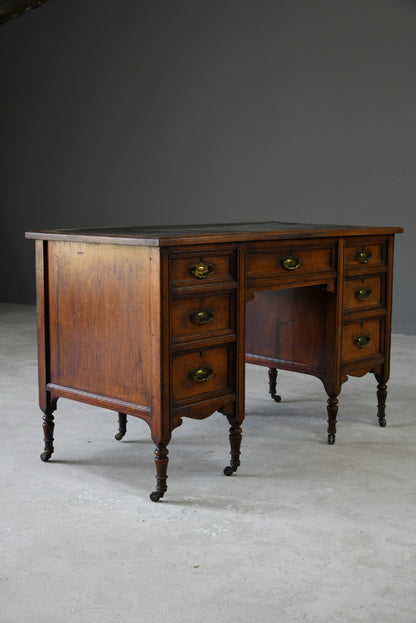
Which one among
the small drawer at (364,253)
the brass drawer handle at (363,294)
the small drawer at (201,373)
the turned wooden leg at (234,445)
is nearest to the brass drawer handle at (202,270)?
the small drawer at (201,373)

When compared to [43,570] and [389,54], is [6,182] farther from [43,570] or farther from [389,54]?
[43,570]

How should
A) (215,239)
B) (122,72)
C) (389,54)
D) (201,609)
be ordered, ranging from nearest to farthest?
1. (201,609)
2. (215,239)
3. (389,54)
4. (122,72)

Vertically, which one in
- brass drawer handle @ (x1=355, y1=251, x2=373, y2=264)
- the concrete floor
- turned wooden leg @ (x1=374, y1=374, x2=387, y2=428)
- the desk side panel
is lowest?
the concrete floor

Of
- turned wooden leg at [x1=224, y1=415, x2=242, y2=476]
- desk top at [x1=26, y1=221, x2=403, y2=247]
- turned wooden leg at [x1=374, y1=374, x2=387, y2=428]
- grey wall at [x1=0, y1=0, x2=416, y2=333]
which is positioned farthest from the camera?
grey wall at [x1=0, y1=0, x2=416, y2=333]

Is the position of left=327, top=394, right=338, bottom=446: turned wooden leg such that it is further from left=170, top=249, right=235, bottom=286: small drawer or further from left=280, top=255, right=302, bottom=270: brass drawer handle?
left=170, top=249, right=235, bottom=286: small drawer

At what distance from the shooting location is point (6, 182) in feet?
25.5

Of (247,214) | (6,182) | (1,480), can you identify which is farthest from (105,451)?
(6,182)

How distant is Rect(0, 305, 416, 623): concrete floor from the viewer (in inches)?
74.8

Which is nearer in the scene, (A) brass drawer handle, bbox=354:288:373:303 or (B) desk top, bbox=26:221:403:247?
(B) desk top, bbox=26:221:403:247

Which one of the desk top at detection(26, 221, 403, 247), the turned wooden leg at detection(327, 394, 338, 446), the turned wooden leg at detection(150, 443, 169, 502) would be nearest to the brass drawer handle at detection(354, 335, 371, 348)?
the turned wooden leg at detection(327, 394, 338, 446)

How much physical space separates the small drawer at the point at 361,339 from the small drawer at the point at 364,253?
0.26 metres

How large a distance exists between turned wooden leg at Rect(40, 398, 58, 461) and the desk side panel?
4.2 inches

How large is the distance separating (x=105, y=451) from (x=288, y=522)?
0.97m

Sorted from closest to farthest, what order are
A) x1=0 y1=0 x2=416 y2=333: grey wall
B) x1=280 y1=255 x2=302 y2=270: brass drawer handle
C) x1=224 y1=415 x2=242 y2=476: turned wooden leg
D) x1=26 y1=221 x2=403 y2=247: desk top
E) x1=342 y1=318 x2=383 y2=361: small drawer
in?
x1=26 y1=221 x2=403 y2=247: desk top → x1=224 y1=415 x2=242 y2=476: turned wooden leg → x1=280 y1=255 x2=302 y2=270: brass drawer handle → x1=342 y1=318 x2=383 y2=361: small drawer → x1=0 y1=0 x2=416 y2=333: grey wall
